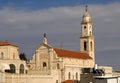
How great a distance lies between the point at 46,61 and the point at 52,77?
28.7 ft

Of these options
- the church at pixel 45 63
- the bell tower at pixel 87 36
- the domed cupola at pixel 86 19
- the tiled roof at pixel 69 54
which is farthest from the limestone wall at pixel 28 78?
the domed cupola at pixel 86 19

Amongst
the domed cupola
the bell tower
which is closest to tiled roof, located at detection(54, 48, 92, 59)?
the bell tower

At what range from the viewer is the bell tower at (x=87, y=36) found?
94625mm

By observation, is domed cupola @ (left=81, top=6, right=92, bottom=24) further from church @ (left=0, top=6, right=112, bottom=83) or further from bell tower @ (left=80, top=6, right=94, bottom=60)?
church @ (left=0, top=6, right=112, bottom=83)

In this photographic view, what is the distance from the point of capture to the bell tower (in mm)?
94625

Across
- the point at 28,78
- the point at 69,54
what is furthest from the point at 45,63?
the point at 28,78

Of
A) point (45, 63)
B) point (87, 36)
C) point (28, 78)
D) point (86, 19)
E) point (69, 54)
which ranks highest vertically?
point (86, 19)

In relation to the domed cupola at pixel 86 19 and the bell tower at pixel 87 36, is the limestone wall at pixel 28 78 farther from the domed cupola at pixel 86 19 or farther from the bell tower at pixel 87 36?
the domed cupola at pixel 86 19

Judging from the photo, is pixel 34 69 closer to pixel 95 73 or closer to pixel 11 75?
pixel 11 75

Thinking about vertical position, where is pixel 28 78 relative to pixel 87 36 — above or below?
below

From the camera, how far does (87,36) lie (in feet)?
311

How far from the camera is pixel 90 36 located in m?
94.8

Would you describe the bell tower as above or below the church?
above

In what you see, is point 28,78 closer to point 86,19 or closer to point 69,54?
point 69,54
